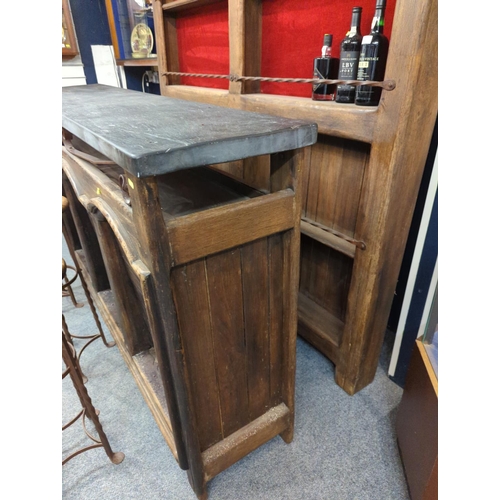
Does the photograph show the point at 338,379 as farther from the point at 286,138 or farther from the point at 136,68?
the point at 136,68

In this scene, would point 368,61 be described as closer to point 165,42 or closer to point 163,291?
point 163,291

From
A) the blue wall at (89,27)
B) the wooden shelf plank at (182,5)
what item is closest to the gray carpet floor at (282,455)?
the wooden shelf plank at (182,5)

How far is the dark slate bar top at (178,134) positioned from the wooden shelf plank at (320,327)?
104 cm

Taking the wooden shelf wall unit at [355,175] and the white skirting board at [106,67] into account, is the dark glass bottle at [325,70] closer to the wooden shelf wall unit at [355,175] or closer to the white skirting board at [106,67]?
the wooden shelf wall unit at [355,175]

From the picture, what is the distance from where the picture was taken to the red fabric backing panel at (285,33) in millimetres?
1301

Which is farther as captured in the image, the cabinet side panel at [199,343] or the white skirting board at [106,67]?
the white skirting board at [106,67]

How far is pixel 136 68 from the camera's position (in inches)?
129

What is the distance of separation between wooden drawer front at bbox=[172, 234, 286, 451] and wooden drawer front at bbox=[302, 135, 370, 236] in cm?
50

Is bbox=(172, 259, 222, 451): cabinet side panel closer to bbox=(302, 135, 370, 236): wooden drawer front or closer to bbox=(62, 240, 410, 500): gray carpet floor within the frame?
bbox=(62, 240, 410, 500): gray carpet floor

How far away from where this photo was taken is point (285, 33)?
150 centimetres

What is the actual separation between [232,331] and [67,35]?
124 inches

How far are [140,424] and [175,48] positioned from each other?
2.06 m

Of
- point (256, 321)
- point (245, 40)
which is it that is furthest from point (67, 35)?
point (256, 321)
